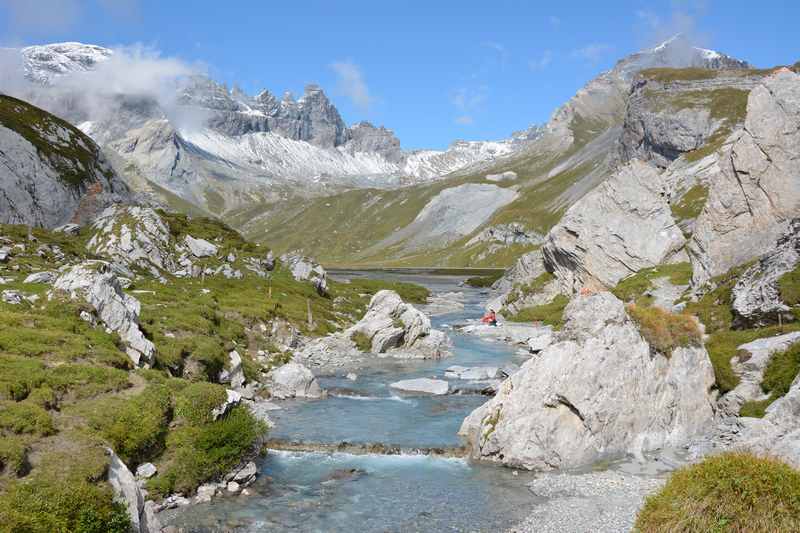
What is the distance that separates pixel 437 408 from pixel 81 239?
57374 mm

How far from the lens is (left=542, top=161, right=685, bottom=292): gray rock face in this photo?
3221 inches

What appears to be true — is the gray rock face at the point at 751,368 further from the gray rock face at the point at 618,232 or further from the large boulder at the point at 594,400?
the gray rock face at the point at 618,232

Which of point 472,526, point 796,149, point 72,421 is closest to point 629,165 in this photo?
point 796,149

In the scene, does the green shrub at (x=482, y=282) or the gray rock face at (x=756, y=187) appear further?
the green shrub at (x=482, y=282)

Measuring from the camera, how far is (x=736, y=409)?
1304 inches

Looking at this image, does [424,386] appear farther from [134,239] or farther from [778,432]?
[134,239]

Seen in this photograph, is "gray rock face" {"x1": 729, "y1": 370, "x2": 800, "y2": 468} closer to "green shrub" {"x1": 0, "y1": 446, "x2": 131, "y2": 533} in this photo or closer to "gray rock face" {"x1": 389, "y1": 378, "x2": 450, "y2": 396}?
"gray rock face" {"x1": 389, "y1": 378, "x2": 450, "y2": 396}

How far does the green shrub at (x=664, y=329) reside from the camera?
34.1 m

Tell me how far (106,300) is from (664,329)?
111 ft

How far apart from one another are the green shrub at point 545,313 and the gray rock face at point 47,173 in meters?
65.7

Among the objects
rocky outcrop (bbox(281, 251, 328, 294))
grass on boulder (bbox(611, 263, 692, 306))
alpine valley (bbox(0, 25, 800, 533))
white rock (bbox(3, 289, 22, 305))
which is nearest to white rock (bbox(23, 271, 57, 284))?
alpine valley (bbox(0, 25, 800, 533))

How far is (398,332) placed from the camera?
221 feet

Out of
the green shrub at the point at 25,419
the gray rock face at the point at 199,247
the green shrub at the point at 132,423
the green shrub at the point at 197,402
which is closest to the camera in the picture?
the green shrub at the point at 25,419

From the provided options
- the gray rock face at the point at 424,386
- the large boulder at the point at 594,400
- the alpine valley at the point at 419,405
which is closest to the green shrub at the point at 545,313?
the alpine valley at the point at 419,405
